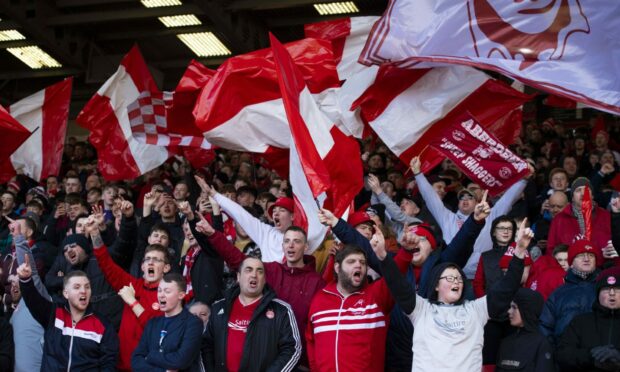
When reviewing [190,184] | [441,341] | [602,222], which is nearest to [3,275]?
[190,184]

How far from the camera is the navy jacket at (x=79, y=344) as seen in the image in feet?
24.4

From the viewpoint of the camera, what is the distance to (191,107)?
1059 cm

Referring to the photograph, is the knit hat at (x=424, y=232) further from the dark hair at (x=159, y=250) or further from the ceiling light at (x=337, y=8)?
the ceiling light at (x=337, y=8)

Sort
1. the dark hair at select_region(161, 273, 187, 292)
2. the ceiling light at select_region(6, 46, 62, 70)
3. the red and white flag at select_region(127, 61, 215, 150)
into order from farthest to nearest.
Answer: the ceiling light at select_region(6, 46, 62, 70) → the red and white flag at select_region(127, 61, 215, 150) → the dark hair at select_region(161, 273, 187, 292)

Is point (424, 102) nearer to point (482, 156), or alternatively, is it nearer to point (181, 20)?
point (482, 156)

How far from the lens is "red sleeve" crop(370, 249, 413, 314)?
698 centimetres

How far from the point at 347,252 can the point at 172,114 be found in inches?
168

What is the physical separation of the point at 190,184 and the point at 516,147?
4.82 meters

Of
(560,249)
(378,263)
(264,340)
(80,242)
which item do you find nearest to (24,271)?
(80,242)

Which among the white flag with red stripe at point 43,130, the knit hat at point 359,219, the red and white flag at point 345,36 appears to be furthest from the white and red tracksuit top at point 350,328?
the white flag with red stripe at point 43,130

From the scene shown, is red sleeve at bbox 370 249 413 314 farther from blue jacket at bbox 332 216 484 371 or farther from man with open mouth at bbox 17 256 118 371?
man with open mouth at bbox 17 256 118 371

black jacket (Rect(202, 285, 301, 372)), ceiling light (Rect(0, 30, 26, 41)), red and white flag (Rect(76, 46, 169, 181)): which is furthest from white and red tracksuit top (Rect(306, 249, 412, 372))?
ceiling light (Rect(0, 30, 26, 41))

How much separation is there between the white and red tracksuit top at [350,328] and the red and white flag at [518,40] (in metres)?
2.28

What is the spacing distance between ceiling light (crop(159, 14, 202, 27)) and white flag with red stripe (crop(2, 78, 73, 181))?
174 inches
